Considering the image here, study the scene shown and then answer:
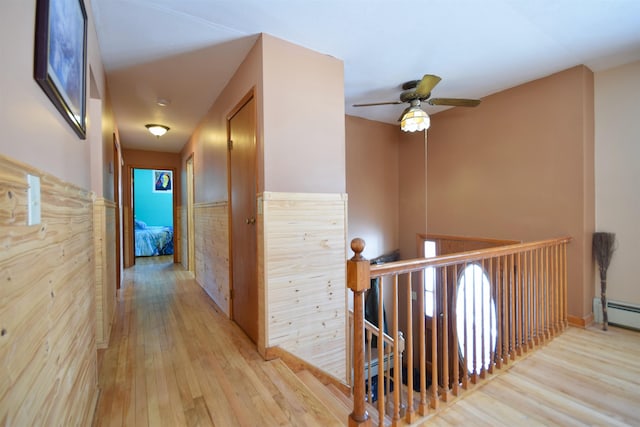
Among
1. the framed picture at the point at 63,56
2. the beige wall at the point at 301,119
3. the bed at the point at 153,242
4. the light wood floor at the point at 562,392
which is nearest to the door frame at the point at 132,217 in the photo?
the bed at the point at 153,242

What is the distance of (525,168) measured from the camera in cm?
318

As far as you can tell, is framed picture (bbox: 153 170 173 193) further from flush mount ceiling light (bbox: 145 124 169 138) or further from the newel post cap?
the newel post cap

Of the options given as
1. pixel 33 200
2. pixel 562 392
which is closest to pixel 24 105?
pixel 33 200

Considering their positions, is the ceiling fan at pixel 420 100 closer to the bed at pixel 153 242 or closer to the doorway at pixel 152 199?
the bed at pixel 153 242

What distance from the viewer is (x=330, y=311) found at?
2.26 metres

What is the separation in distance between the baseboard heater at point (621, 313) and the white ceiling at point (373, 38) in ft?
7.48

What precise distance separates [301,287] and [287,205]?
2.05 feet

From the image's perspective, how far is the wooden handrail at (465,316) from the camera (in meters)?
1.40

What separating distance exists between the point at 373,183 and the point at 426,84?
6.88 feet

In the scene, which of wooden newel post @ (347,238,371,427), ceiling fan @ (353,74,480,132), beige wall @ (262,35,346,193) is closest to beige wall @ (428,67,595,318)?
ceiling fan @ (353,74,480,132)

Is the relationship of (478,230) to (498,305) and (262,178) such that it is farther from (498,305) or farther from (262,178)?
(262,178)

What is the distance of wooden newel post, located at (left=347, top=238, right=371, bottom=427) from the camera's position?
4.41ft

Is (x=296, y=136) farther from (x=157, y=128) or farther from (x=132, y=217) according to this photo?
(x=132, y=217)

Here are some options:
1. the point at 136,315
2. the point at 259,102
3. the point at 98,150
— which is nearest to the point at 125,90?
the point at 98,150
